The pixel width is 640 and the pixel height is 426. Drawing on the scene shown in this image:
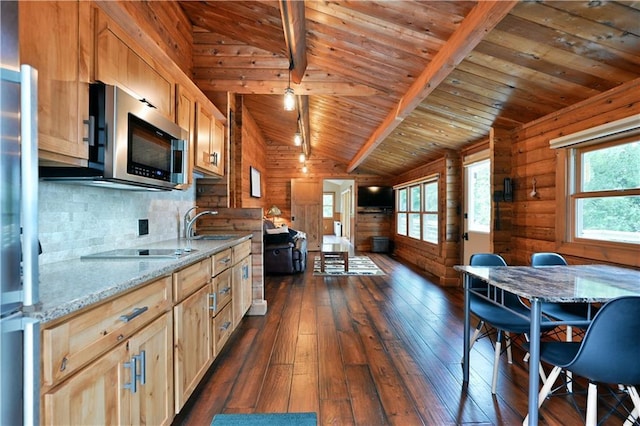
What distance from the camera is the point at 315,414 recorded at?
1798 mm

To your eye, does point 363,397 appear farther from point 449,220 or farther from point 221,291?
point 449,220

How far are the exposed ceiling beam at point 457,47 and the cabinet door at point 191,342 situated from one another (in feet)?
8.15

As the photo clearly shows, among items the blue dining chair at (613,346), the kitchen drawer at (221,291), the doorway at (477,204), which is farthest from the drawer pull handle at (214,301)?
the doorway at (477,204)

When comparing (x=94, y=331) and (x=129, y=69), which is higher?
(x=129, y=69)

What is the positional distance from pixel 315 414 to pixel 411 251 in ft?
18.9

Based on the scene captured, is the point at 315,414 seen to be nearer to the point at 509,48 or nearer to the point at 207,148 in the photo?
the point at 207,148

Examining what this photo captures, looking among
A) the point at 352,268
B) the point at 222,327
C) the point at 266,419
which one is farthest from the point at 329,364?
the point at 352,268

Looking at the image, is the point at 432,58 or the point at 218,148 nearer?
the point at 432,58

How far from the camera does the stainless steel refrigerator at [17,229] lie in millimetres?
782

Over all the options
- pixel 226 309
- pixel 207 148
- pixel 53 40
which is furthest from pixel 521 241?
pixel 53 40

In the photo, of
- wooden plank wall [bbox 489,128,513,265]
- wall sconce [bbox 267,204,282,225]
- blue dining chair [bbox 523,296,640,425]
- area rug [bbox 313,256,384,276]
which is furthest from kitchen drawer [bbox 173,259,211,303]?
wall sconce [bbox 267,204,282,225]

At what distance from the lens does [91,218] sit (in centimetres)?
182

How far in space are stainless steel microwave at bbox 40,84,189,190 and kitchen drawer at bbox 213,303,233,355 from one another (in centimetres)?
111

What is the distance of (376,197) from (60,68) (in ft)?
26.0
